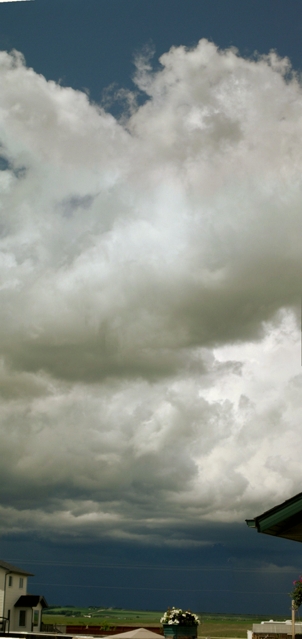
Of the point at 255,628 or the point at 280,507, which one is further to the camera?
the point at 255,628

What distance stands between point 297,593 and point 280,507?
14.1 metres

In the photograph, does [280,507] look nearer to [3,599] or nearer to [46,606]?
[3,599]

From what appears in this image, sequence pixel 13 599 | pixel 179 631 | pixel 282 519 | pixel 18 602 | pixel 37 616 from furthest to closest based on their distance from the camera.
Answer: pixel 37 616 < pixel 18 602 < pixel 13 599 < pixel 179 631 < pixel 282 519

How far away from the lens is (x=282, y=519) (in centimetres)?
1044

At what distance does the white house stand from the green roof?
58.5 m

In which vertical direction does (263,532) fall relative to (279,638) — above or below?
above

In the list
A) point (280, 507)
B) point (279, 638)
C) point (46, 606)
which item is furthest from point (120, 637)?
point (46, 606)

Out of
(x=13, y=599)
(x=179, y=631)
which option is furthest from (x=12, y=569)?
(x=179, y=631)

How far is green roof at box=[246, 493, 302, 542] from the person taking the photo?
10245 millimetres

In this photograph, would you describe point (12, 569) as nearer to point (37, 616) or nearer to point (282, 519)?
point (37, 616)

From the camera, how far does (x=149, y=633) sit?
17.2 meters

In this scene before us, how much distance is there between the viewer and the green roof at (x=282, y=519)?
10245 mm

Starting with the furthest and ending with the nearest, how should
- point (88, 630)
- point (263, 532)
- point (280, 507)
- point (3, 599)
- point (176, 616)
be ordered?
point (3, 599) → point (88, 630) → point (176, 616) → point (263, 532) → point (280, 507)

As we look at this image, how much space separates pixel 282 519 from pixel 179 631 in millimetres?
7150
